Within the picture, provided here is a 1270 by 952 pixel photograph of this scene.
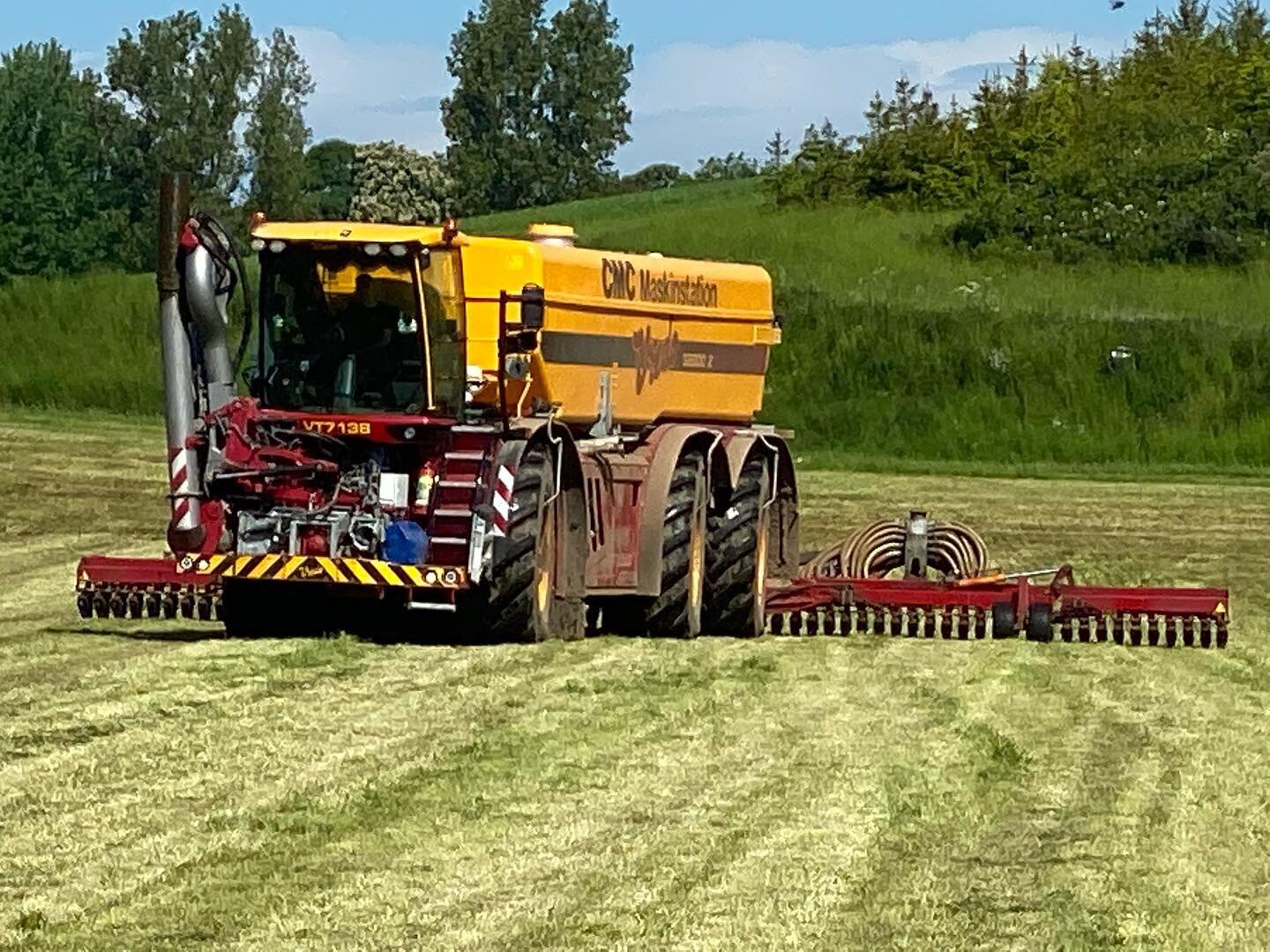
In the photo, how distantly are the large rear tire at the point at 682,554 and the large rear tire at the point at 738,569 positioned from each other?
0.98 feet

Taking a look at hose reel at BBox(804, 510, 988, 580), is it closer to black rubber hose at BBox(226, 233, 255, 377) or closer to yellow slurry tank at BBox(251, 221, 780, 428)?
yellow slurry tank at BBox(251, 221, 780, 428)

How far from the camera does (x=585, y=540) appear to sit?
15.0 meters

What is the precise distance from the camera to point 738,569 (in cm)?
1669

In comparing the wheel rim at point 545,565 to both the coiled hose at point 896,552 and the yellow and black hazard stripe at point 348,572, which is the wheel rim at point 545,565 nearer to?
the yellow and black hazard stripe at point 348,572

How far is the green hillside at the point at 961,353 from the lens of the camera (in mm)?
36562

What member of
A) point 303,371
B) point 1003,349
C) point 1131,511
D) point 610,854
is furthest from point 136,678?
point 1003,349

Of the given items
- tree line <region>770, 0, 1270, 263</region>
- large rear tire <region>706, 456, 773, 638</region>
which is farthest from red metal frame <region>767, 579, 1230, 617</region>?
tree line <region>770, 0, 1270, 263</region>

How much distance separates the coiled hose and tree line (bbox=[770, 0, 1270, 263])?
93.5ft

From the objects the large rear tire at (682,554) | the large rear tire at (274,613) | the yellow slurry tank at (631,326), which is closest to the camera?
the large rear tire at (274,613)

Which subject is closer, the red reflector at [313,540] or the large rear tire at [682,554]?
the red reflector at [313,540]

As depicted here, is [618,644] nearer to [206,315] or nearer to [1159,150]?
[206,315]

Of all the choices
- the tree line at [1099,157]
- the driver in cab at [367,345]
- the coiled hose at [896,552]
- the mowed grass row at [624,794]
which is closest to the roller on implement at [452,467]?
the driver in cab at [367,345]

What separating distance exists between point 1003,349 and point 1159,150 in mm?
10998

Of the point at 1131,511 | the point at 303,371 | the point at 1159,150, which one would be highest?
the point at 1159,150
